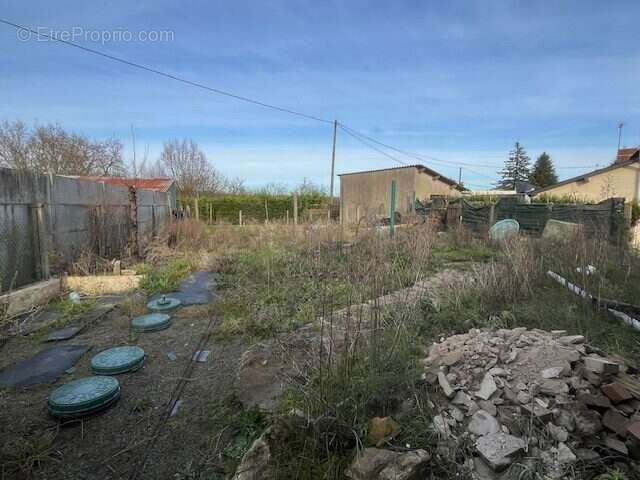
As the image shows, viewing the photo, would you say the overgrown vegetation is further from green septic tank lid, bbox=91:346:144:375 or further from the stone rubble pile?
green septic tank lid, bbox=91:346:144:375

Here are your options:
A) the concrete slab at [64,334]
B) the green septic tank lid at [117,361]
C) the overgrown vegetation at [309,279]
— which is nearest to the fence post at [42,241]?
the concrete slab at [64,334]

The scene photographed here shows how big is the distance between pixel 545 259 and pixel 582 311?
2030 mm

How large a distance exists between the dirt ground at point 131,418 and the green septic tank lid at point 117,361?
78 mm

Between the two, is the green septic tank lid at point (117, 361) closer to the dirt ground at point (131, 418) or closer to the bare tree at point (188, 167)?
the dirt ground at point (131, 418)

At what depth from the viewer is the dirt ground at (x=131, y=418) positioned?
1.94m

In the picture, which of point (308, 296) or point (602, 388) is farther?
point (308, 296)

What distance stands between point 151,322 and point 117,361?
1.09m

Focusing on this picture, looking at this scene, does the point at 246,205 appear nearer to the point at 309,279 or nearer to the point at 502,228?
the point at 502,228

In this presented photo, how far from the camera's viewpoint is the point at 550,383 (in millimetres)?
2072

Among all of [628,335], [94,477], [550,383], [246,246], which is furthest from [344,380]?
[246,246]

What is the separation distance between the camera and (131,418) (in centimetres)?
237

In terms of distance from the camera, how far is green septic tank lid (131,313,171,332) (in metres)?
3.98

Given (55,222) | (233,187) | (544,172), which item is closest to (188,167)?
(233,187)

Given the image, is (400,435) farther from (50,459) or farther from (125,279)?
(125,279)
